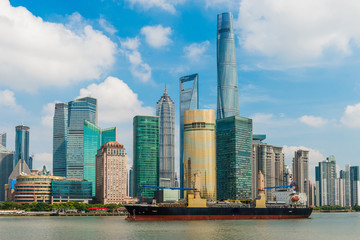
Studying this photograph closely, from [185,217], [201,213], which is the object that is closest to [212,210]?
[201,213]

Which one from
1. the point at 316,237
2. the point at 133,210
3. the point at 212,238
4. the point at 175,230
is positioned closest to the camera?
the point at 212,238

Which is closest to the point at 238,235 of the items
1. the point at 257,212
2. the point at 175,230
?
the point at 175,230

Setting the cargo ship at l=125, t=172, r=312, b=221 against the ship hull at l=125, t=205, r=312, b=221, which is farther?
→ the cargo ship at l=125, t=172, r=312, b=221

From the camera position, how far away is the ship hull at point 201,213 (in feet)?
514

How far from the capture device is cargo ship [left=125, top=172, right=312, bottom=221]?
157 metres

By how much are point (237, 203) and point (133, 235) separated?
8268 centimetres

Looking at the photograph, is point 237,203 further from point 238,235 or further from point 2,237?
point 2,237

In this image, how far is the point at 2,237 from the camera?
10494cm

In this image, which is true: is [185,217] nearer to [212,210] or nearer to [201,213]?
[201,213]

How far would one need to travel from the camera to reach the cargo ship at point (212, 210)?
515ft

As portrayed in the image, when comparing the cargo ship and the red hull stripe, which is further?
the cargo ship

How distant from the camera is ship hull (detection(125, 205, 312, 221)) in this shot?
156625 millimetres

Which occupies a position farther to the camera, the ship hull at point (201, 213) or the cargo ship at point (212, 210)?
the cargo ship at point (212, 210)

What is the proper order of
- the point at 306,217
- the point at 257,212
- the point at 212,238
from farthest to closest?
the point at 306,217, the point at 257,212, the point at 212,238
